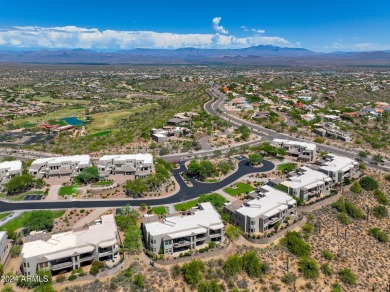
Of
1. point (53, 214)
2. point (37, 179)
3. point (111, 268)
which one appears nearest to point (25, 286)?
point (111, 268)

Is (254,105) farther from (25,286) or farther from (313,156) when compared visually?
(25,286)

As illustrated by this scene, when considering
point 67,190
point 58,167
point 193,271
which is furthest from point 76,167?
point 193,271

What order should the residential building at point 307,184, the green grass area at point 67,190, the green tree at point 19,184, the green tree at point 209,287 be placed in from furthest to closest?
the green grass area at point 67,190
the green tree at point 19,184
the residential building at point 307,184
the green tree at point 209,287

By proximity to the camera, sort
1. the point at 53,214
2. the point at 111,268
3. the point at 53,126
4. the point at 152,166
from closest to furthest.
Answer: the point at 111,268
the point at 53,214
the point at 152,166
the point at 53,126

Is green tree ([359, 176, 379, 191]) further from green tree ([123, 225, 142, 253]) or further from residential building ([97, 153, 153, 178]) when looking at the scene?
green tree ([123, 225, 142, 253])

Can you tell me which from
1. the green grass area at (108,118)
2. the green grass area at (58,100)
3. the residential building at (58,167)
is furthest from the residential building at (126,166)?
the green grass area at (58,100)

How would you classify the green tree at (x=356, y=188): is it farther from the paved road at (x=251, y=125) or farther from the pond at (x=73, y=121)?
the pond at (x=73, y=121)
